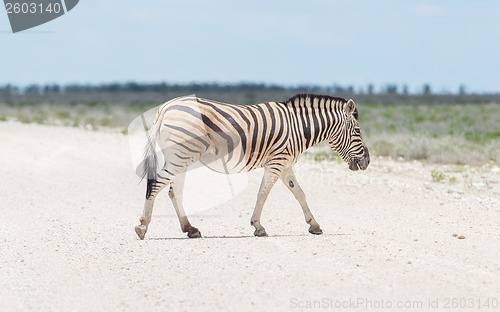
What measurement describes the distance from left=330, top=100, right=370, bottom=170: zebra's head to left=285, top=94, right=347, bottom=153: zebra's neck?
2.2 inches

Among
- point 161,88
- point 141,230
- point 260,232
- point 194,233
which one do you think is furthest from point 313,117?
point 161,88

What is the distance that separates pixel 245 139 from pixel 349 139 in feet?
5.03

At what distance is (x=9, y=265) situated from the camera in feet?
26.9

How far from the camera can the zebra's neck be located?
32.1 ft

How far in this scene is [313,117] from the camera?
992cm

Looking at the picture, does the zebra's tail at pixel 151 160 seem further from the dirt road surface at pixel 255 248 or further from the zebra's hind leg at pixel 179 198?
the dirt road surface at pixel 255 248

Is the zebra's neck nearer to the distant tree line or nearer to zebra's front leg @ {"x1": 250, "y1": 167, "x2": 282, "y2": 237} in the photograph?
zebra's front leg @ {"x1": 250, "y1": 167, "x2": 282, "y2": 237}

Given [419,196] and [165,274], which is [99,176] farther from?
[165,274]

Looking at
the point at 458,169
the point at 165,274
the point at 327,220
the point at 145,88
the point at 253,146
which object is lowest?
the point at 145,88

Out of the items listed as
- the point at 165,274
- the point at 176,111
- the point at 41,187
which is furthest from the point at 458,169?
the point at 165,274

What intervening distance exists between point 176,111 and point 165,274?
2.39 metres

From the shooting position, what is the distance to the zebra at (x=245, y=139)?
9.05m

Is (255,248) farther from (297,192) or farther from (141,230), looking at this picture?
(141,230)

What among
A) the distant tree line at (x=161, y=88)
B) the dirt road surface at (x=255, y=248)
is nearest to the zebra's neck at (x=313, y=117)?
the dirt road surface at (x=255, y=248)
